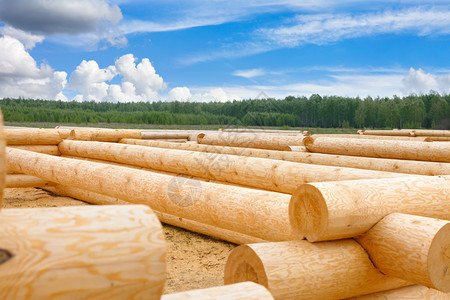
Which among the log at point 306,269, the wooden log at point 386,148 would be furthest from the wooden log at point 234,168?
the wooden log at point 386,148

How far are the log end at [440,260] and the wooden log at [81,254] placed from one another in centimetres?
203

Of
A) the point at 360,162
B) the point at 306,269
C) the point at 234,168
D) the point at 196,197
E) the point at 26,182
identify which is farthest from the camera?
the point at 26,182

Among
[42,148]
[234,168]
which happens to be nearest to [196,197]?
[234,168]

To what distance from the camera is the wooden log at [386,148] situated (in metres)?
8.10

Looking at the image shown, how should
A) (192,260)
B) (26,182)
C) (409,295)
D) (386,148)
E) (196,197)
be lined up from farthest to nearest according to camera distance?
(26,182), (386,148), (192,260), (196,197), (409,295)

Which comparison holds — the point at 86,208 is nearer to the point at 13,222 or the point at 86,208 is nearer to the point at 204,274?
the point at 13,222

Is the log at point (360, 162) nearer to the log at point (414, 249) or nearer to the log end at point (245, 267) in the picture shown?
the log at point (414, 249)

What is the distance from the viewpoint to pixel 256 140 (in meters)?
11.3

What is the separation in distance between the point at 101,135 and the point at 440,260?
9939mm

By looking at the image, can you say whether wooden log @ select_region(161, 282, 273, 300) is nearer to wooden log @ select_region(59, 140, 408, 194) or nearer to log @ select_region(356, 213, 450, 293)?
log @ select_region(356, 213, 450, 293)

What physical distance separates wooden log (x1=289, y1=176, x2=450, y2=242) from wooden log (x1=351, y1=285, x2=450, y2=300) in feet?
2.00

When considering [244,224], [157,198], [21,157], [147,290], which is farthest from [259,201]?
[21,157]

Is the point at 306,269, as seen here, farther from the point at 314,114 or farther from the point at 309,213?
the point at 314,114

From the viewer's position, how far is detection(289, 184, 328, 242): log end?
276cm
